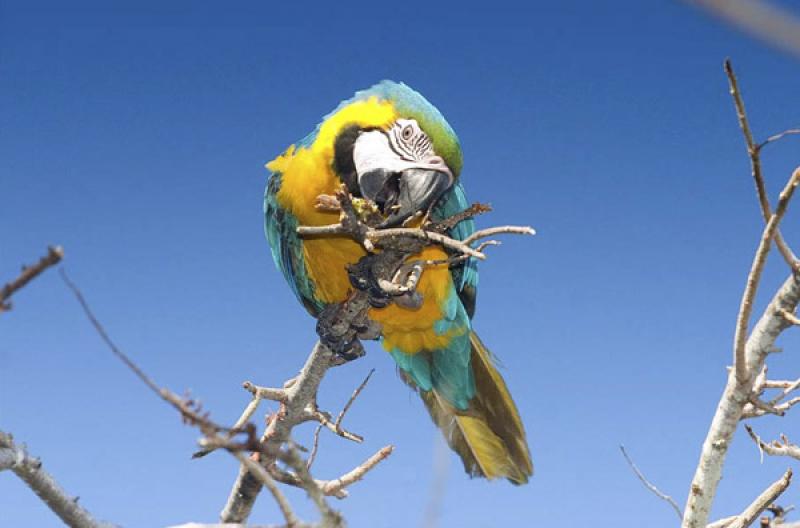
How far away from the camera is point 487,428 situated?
16.9 ft

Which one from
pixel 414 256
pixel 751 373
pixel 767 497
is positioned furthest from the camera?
pixel 414 256

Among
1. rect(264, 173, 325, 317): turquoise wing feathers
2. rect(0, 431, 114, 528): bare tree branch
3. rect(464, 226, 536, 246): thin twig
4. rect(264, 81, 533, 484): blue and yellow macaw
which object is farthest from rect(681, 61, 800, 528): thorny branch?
rect(264, 173, 325, 317): turquoise wing feathers

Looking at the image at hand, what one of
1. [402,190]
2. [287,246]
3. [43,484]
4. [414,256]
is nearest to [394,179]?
[402,190]

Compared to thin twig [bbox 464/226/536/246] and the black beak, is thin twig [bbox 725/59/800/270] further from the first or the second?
the black beak

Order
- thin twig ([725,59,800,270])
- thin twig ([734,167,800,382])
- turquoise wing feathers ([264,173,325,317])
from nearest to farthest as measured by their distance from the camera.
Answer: thin twig ([725,59,800,270]), thin twig ([734,167,800,382]), turquoise wing feathers ([264,173,325,317])

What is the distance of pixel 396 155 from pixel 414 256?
0.64 m

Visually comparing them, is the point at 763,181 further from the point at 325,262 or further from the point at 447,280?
the point at 325,262

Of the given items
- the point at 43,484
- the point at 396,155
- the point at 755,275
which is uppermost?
the point at 396,155

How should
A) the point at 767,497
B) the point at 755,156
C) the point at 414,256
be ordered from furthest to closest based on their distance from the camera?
the point at 414,256
the point at 767,497
the point at 755,156

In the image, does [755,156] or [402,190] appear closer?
[755,156]

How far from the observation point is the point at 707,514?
11.6 feet

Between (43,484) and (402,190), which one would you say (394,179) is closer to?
(402,190)

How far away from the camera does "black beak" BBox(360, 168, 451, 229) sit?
4.19m

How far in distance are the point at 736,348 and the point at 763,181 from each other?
2.49 ft
